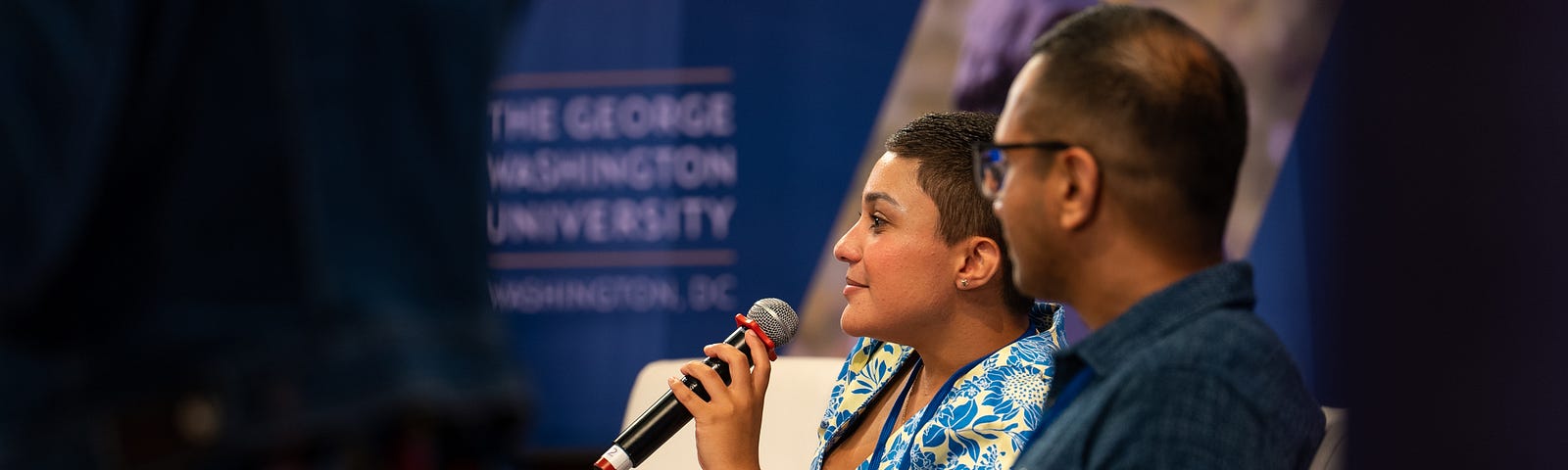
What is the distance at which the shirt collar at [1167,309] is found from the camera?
1.12 metres

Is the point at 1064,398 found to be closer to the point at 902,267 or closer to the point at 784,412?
the point at 902,267

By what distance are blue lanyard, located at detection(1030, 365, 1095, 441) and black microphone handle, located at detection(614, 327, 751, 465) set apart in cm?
58

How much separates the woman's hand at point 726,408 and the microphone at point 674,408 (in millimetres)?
11

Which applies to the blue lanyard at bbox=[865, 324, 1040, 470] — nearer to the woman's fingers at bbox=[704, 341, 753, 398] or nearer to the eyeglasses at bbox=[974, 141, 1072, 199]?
the woman's fingers at bbox=[704, 341, 753, 398]

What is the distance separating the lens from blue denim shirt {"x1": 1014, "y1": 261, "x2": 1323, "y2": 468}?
3.36 ft

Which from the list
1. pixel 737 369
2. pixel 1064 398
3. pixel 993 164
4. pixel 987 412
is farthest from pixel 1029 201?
pixel 737 369

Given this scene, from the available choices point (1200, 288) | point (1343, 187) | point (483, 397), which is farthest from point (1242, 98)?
point (1343, 187)

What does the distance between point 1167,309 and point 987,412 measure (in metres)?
0.41

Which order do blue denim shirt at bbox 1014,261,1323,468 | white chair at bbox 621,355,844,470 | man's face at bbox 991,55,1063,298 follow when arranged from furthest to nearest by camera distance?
white chair at bbox 621,355,844,470 < man's face at bbox 991,55,1063,298 < blue denim shirt at bbox 1014,261,1323,468

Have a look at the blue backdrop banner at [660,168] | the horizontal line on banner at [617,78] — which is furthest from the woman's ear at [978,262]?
the horizontal line on banner at [617,78]

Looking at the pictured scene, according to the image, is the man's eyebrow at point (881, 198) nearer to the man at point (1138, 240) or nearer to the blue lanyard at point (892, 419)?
the blue lanyard at point (892, 419)

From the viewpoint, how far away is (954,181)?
5.63 ft

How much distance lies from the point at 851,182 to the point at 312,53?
3.12 m

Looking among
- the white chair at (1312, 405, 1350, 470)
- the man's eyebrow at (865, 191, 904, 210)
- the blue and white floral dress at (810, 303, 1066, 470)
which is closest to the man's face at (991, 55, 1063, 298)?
the blue and white floral dress at (810, 303, 1066, 470)
